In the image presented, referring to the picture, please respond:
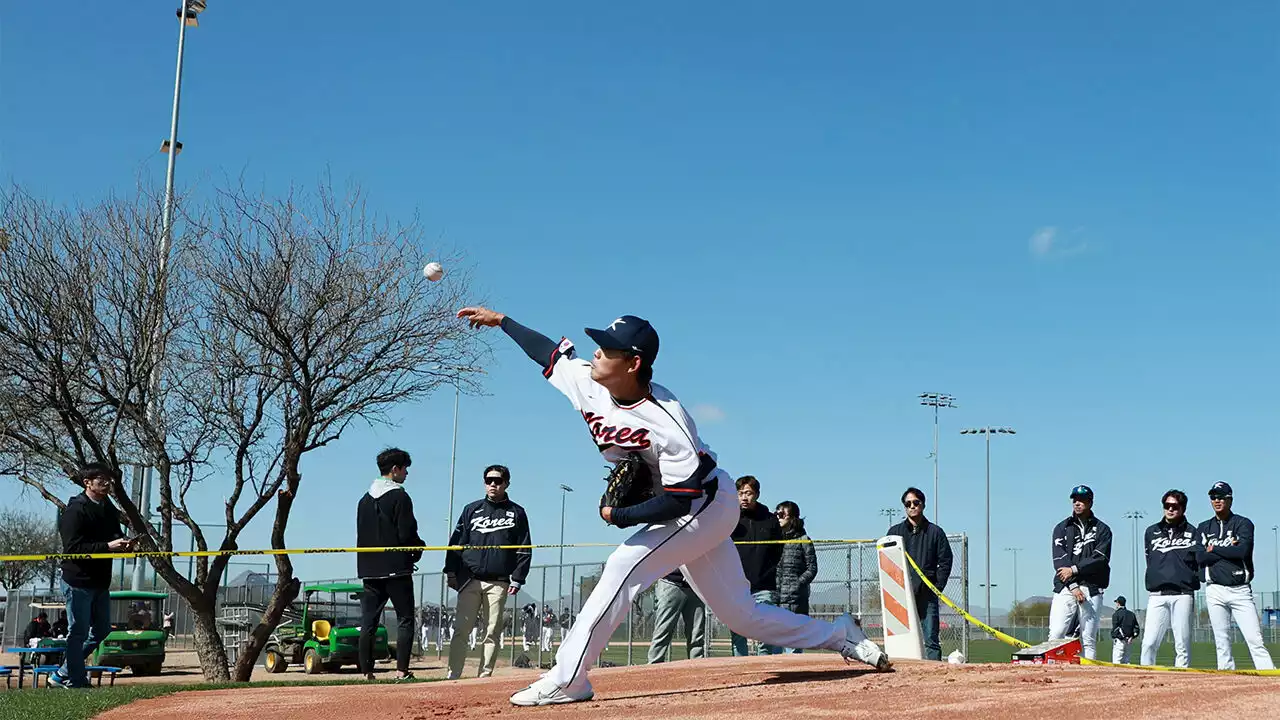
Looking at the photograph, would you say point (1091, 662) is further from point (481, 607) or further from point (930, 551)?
point (481, 607)

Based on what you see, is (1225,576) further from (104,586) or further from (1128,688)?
(104,586)

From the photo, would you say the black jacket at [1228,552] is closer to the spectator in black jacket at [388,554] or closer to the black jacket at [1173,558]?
the black jacket at [1173,558]

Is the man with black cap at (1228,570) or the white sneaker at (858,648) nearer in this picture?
the white sneaker at (858,648)

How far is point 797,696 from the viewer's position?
6281mm

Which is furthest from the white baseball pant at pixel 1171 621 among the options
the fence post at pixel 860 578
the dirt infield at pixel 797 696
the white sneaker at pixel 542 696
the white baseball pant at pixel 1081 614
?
the white sneaker at pixel 542 696

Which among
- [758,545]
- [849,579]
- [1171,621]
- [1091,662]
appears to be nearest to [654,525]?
[1091,662]

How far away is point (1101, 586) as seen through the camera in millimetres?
11500

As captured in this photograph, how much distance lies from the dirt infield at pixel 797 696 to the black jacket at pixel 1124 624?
233 inches

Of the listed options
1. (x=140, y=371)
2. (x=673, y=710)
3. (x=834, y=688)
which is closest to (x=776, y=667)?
(x=834, y=688)

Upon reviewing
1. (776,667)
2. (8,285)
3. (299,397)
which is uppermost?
(8,285)

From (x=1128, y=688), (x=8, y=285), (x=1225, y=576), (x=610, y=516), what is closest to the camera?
(x=1128, y=688)

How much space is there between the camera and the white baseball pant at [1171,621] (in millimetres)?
11477

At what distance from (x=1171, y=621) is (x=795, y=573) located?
11.7 feet

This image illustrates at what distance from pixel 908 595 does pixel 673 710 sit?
3.68 m
